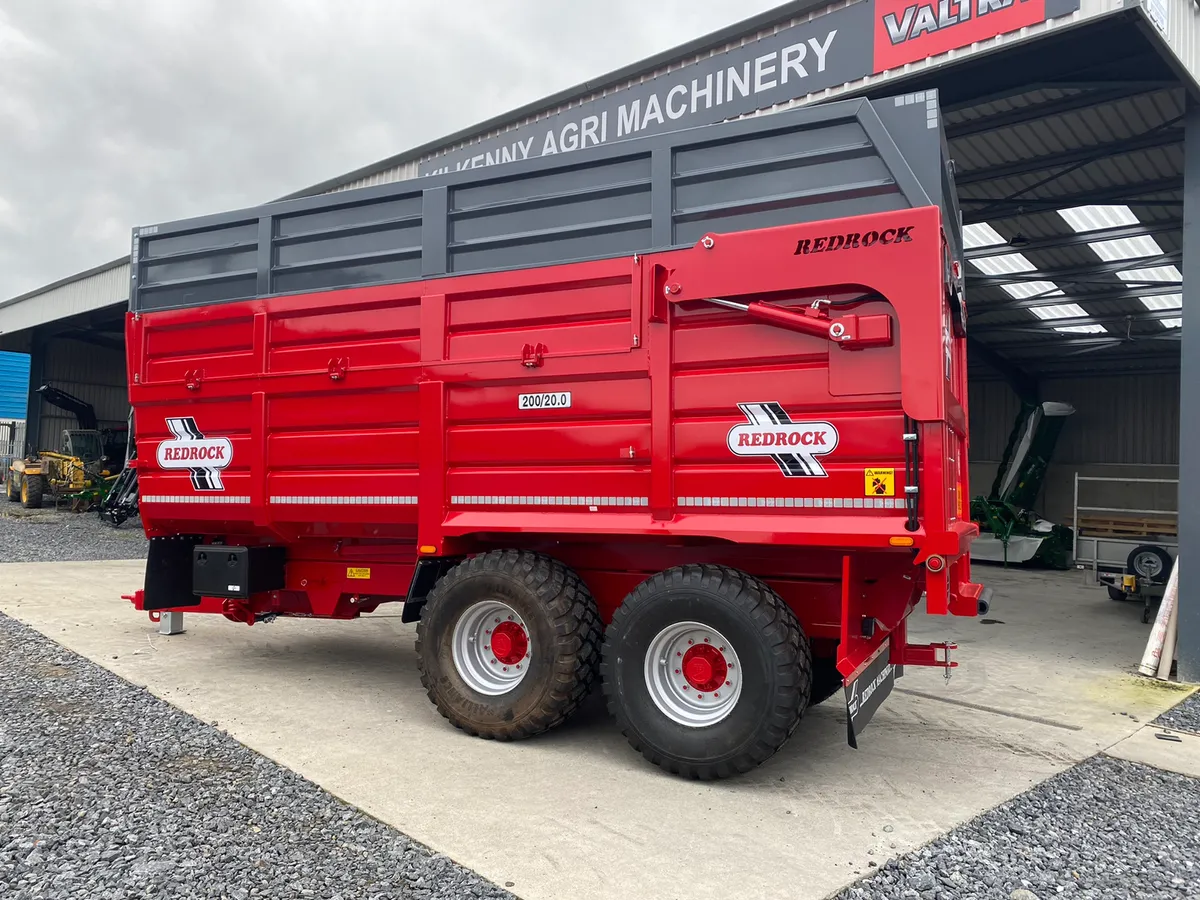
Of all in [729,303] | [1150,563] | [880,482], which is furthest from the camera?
[1150,563]

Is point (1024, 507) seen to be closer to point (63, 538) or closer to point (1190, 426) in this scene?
point (1190, 426)

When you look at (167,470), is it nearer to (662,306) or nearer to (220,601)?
(220,601)

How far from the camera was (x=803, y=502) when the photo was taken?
396 cm

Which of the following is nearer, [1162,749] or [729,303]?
[729,303]

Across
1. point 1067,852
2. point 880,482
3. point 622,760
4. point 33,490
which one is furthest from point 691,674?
point 33,490

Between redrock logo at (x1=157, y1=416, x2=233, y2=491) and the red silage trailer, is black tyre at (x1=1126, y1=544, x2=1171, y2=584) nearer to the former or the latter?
the red silage trailer

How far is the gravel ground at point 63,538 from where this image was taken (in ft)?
41.2

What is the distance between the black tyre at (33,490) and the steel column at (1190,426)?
921 inches

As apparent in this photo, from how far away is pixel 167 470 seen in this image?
19.0 feet

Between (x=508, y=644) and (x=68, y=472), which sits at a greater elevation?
(x=68, y=472)

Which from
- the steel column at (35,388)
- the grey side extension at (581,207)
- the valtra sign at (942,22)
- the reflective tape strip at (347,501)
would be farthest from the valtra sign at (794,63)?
the steel column at (35,388)

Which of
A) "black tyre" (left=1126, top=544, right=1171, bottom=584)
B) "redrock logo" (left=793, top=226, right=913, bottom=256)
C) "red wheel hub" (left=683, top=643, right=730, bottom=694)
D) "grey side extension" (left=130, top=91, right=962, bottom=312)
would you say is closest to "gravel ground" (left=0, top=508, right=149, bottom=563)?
"grey side extension" (left=130, top=91, right=962, bottom=312)

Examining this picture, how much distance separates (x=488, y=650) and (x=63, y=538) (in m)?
13.7

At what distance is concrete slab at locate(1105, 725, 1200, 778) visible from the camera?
450 cm
